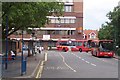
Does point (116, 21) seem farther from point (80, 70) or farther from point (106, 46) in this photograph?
point (80, 70)

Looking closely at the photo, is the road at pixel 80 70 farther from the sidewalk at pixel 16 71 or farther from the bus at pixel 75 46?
the bus at pixel 75 46

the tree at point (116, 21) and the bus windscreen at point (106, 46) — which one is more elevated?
the tree at point (116, 21)

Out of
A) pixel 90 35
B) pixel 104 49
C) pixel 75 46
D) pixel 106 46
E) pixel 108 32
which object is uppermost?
pixel 108 32

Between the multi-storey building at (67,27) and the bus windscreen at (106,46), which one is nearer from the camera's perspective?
the bus windscreen at (106,46)

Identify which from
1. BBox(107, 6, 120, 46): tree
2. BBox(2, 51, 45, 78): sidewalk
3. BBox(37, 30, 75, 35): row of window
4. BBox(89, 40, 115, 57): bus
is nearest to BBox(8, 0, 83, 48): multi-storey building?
BBox(37, 30, 75, 35): row of window

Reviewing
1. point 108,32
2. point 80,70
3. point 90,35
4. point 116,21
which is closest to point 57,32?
point 90,35

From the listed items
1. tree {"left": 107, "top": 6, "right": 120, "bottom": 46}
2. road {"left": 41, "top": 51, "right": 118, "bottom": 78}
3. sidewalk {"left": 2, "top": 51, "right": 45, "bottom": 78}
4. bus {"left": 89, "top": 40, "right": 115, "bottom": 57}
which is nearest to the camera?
sidewalk {"left": 2, "top": 51, "right": 45, "bottom": 78}

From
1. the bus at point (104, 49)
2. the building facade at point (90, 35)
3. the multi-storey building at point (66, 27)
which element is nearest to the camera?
the bus at point (104, 49)

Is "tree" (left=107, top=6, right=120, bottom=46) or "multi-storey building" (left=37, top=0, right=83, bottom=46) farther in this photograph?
"multi-storey building" (left=37, top=0, right=83, bottom=46)

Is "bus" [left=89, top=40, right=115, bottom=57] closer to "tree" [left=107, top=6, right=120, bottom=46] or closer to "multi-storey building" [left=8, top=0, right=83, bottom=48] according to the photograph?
"tree" [left=107, top=6, right=120, bottom=46]

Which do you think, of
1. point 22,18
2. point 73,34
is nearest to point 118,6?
point 22,18

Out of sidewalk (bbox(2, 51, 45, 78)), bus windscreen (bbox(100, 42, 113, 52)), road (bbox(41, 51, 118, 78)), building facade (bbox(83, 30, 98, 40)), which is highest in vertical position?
building facade (bbox(83, 30, 98, 40))

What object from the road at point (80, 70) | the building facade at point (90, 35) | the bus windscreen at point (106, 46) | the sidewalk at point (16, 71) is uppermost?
the building facade at point (90, 35)

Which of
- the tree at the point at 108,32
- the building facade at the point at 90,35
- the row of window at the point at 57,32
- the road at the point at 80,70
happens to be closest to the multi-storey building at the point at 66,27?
the row of window at the point at 57,32
